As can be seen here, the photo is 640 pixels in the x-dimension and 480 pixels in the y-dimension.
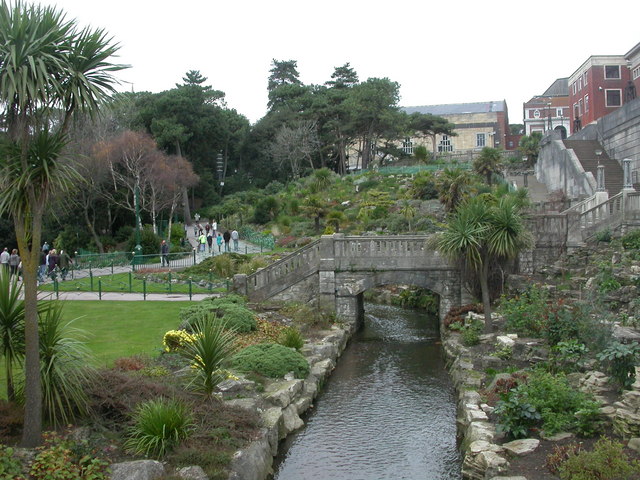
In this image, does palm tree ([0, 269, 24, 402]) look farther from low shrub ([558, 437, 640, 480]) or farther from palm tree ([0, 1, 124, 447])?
low shrub ([558, 437, 640, 480])

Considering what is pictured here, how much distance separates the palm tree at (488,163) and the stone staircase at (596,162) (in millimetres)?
4999

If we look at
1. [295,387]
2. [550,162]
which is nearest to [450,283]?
[295,387]

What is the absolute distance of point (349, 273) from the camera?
23750 mm

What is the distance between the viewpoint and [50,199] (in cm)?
975

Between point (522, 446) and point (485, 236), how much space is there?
31.8 feet

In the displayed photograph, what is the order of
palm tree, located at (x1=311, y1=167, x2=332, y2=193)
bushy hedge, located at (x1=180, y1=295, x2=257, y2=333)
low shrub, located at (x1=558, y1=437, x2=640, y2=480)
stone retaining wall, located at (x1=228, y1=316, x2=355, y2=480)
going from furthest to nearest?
palm tree, located at (x1=311, y1=167, x2=332, y2=193)
bushy hedge, located at (x1=180, y1=295, x2=257, y2=333)
stone retaining wall, located at (x1=228, y1=316, x2=355, y2=480)
low shrub, located at (x1=558, y1=437, x2=640, y2=480)

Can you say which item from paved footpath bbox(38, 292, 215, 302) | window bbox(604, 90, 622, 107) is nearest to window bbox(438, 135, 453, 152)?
window bbox(604, 90, 622, 107)

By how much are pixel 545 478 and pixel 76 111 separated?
9152 millimetres

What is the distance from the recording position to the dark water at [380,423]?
12.3 meters

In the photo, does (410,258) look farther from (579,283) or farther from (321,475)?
(321,475)

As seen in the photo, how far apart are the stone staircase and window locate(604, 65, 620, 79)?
42.6 ft

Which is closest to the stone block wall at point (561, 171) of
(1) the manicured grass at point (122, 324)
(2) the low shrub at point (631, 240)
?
(2) the low shrub at point (631, 240)

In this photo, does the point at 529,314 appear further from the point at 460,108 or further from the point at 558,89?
the point at 558,89

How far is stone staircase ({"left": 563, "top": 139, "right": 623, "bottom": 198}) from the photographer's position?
101 ft
